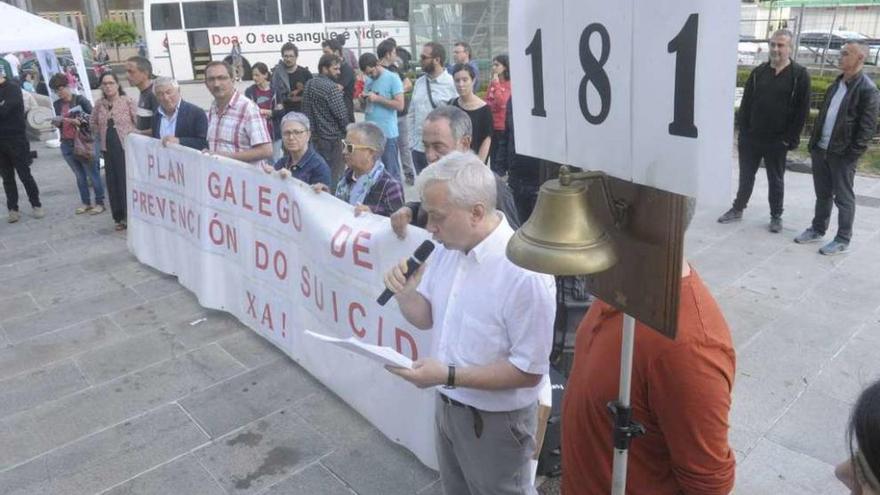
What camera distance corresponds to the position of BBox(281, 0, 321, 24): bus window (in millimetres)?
22938

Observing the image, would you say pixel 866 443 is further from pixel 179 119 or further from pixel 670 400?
pixel 179 119

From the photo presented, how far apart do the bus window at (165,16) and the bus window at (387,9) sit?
24.5 feet

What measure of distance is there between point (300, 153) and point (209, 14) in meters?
22.1

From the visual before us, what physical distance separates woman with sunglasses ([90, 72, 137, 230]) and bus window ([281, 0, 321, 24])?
54.1 feet

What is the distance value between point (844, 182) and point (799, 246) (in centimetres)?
67

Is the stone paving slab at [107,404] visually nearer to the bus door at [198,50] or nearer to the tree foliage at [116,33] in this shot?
the bus door at [198,50]

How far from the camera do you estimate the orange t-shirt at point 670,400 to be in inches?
57.7

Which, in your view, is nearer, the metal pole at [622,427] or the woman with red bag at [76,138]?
the metal pole at [622,427]

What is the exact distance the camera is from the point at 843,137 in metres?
5.63

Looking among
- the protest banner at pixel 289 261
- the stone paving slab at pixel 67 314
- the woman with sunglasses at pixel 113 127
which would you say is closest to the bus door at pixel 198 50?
the woman with sunglasses at pixel 113 127

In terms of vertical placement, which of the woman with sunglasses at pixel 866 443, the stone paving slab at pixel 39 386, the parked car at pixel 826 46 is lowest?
the stone paving slab at pixel 39 386

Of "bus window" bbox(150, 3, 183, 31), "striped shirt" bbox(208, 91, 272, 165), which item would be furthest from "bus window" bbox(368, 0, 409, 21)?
"striped shirt" bbox(208, 91, 272, 165)

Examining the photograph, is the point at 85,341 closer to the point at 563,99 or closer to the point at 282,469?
the point at 282,469

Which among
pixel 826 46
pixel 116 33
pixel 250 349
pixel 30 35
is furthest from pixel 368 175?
pixel 116 33
